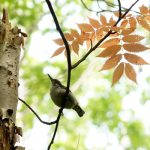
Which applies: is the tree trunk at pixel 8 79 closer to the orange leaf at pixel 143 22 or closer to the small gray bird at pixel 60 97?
the small gray bird at pixel 60 97

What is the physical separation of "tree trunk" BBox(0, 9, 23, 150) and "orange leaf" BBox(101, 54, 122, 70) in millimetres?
377

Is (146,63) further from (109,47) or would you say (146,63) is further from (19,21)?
(19,21)

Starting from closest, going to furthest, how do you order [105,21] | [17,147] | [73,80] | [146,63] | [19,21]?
[17,147]
[146,63]
[105,21]
[19,21]
[73,80]

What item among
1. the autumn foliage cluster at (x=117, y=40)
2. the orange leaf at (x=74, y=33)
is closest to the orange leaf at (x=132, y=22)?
the autumn foliage cluster at (x=117, y=40)

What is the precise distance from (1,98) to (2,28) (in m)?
0.42

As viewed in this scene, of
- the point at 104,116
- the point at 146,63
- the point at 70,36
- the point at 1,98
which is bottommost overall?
the point at 104,116

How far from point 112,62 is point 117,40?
11 centimetres

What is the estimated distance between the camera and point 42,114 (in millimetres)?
9680

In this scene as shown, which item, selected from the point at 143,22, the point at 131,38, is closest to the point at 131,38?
the point at 131,38

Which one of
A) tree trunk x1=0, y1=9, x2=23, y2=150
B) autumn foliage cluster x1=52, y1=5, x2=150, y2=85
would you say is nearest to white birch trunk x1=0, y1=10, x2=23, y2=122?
tree trunk x1=0, y1=9, x2=23, y2=150

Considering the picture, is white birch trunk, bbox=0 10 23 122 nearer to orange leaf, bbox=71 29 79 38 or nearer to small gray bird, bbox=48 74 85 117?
orange leaf, bbox=71 29 79 38

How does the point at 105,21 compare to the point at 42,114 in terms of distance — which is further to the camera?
the point at 42,114

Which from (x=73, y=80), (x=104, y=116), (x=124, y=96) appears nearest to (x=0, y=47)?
(x=73, y=80)

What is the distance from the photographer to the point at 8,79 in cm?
153
